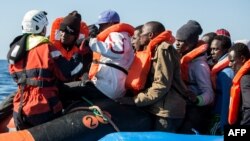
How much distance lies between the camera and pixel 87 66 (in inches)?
263

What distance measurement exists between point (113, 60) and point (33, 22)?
103 cm

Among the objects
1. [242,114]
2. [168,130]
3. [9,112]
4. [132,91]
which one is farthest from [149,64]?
[9,112]

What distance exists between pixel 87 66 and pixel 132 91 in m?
1.23

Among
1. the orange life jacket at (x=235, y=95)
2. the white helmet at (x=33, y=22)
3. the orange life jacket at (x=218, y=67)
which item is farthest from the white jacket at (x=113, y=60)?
the orange life jacket at (x=235, y=95)

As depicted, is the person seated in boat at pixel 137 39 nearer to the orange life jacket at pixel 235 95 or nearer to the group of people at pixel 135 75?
the group of people at pixel 135 75

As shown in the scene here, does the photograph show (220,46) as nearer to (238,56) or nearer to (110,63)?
(238,56)

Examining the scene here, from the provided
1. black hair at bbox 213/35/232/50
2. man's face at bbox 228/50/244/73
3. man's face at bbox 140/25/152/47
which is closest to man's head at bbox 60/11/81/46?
man's face at bbox 140/25/152/47

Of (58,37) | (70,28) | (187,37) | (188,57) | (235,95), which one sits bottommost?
(235,95)

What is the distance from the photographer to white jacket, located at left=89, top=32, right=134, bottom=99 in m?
5.36

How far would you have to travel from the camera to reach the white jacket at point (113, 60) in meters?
5.36

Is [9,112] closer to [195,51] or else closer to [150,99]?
[150,99]

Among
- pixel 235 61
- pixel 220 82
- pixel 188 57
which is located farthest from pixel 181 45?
pixel 235 61

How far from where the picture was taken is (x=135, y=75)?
5488mm

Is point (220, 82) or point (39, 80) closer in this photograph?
point (39, 80)
